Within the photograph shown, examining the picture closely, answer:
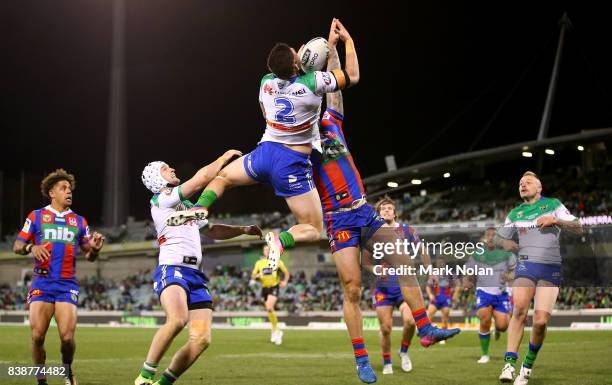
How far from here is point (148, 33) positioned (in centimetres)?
5678

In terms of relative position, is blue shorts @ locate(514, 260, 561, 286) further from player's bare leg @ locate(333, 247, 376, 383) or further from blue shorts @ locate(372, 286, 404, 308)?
blue shorts @ locate(372, 286, 404, 308)

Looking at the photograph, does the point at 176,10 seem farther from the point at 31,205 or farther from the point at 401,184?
the point at 401,184

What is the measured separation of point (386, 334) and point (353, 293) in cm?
491

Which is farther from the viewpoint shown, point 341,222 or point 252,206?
point 252,206

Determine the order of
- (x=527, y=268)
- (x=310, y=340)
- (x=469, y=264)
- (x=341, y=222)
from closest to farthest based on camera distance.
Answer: (x=341, y=222), (x=527, y=268), (x=469, y=264), (x=310, y=340)

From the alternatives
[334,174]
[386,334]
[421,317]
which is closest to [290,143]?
[334,174]

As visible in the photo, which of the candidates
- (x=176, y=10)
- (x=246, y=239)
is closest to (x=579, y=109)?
(x=246, y=239)

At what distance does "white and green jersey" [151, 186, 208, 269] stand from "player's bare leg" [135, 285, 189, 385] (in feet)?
1.50

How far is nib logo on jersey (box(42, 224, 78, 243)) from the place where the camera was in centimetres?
1093

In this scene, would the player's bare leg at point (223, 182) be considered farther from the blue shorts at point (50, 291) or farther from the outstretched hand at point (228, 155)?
the blue shorts at point (50, 291)

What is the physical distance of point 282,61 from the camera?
8.35 metres

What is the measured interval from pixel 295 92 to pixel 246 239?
39.4 m

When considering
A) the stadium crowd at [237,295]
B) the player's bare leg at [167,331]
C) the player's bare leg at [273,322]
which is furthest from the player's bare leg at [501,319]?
the stadium crowd at [237,295]

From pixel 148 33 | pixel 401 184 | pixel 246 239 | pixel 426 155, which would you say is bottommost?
pixel 246 239
